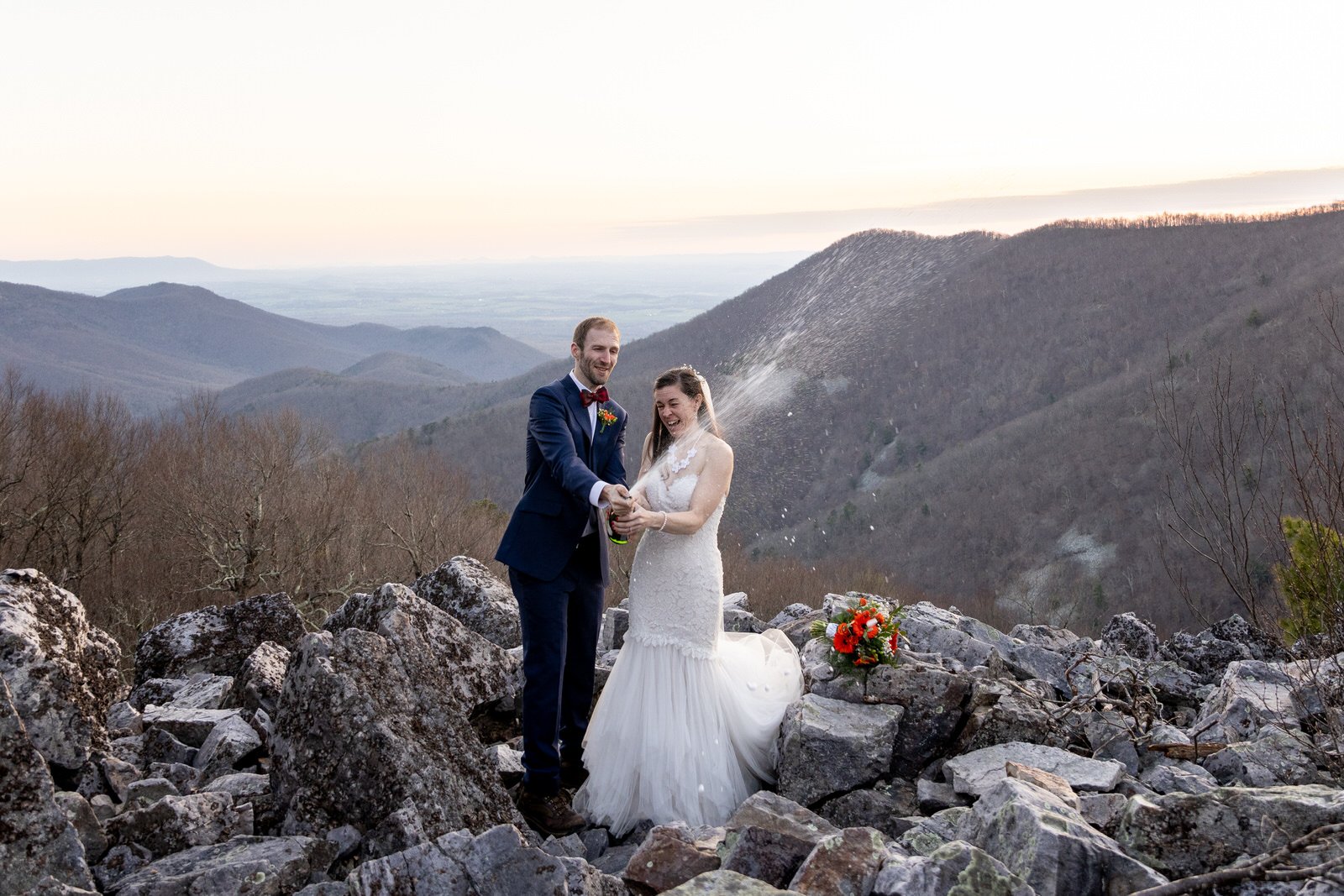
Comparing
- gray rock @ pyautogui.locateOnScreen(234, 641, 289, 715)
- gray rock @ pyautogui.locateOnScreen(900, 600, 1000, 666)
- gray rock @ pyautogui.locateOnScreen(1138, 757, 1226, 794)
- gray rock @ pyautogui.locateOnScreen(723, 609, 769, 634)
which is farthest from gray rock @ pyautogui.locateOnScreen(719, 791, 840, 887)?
gray rock @ pyautogui.locateOnScreen(723, 609, 769, 634)

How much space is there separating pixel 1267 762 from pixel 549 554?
4936 mm

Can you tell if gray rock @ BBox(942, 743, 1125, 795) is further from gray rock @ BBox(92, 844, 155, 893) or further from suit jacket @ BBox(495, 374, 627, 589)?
gray rock @ BBox(92, 844, 155, 893)

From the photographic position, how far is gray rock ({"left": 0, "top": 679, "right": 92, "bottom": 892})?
4.91 metres

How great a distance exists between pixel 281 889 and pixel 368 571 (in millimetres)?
33887

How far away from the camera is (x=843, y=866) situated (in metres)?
4.71

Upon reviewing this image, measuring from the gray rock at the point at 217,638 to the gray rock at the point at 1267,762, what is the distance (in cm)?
800

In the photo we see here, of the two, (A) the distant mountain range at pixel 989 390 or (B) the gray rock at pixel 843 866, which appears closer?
(B) the gray rock at pixel 843 866

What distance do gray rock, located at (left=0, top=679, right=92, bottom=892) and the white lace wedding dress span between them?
299 centimetres

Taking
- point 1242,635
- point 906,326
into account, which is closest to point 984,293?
point 906,326

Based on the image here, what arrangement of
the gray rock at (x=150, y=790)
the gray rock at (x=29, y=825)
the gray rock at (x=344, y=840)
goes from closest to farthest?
1. the gray rock at (x=29, y=825)
2. the gray rock at (x=344, y=840)
3. the gray rock at (x=150, y=790)

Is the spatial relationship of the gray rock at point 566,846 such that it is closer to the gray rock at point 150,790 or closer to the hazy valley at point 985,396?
the gray rock at point 150,790

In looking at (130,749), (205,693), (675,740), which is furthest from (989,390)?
(130,749)

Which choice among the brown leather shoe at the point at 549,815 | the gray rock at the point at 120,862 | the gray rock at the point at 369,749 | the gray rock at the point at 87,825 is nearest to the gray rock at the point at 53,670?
the gray rock at the point at 87,825

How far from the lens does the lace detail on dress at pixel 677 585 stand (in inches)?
275
